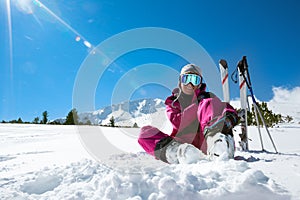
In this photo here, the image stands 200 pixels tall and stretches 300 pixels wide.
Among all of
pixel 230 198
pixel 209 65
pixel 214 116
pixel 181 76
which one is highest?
pixel 209 65

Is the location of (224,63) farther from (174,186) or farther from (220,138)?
(174,186)

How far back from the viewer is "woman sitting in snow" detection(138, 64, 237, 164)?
183 centimetres

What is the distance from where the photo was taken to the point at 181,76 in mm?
3137

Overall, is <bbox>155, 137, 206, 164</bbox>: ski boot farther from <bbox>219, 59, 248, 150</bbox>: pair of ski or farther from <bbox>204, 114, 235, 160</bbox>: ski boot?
<bbox>219, 59, 248, 150</bbox>: pair of ski

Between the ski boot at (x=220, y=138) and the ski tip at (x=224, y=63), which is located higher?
the ski tip at (x=224, y=63)

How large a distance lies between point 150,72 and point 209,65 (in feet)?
6.54

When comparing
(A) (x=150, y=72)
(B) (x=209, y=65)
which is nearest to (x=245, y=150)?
(B) (x=209, y=65)

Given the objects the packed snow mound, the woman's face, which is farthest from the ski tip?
the packed snow mound

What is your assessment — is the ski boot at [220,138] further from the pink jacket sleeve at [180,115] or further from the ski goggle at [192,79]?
the ski goggle at [192,79]

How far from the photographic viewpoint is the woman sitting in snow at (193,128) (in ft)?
6.00

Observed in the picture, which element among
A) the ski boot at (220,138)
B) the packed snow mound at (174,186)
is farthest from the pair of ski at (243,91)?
the packed snow mound at (174,186)

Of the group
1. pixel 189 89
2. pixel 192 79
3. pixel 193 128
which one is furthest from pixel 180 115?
pixel 192 79

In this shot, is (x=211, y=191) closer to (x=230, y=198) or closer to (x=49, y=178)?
(x=230, y=198)

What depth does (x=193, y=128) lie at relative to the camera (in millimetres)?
2613
